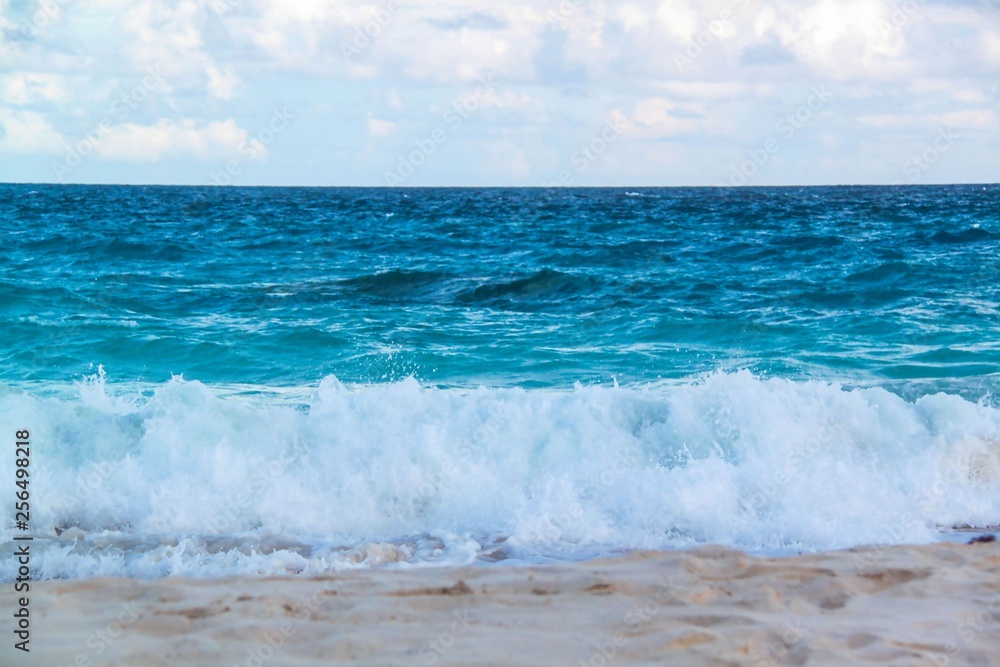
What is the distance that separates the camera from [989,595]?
4188 mm

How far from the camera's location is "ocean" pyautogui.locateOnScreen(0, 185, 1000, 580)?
5531 mm

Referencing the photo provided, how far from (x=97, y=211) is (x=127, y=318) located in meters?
26.1

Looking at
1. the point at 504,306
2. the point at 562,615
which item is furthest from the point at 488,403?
the point at 504,306

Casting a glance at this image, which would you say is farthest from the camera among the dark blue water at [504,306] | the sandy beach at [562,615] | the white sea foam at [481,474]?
the dark blue water at [504,306]

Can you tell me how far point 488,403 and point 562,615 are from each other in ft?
11.7

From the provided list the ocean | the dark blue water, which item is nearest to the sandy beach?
the ocean

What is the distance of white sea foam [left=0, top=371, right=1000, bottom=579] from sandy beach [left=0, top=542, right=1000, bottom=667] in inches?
18.6

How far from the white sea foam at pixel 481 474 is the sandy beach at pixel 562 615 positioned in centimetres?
47

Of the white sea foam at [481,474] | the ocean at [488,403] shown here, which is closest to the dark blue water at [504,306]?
the ocean at [488,403]

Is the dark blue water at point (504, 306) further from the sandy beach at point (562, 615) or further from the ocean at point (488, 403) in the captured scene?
the sandy beach at point (562, 615)

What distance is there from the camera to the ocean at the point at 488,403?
553cm

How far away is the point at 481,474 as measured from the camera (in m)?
6.34

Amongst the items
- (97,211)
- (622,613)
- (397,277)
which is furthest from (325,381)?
(97,211)

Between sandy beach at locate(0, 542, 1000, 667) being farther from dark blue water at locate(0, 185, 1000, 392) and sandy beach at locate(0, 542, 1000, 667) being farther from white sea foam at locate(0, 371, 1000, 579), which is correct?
dark blue water at locate(0, 185, 1000, 392)
